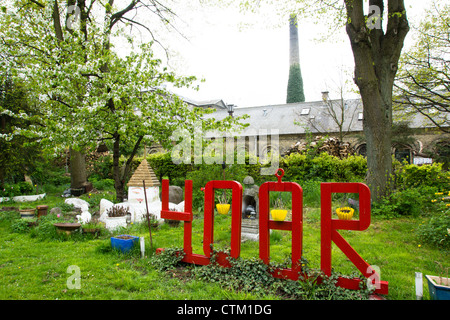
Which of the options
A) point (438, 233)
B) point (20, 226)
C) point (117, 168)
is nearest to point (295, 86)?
point (117, 168)

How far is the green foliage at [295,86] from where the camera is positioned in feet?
125

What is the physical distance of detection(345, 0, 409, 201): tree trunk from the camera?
7.84 metres

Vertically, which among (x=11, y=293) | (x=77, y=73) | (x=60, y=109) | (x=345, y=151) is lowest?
(x=11, y=293)

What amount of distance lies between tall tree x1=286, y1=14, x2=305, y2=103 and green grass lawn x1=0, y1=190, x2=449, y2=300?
33346 mm

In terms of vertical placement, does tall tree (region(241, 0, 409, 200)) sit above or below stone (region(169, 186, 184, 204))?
above

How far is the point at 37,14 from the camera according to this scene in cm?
940

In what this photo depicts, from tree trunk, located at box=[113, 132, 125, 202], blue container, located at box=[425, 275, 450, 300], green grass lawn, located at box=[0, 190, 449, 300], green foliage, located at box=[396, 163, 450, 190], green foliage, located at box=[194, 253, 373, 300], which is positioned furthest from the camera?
tree trunk, located at box=[113, 132, 125, 202]

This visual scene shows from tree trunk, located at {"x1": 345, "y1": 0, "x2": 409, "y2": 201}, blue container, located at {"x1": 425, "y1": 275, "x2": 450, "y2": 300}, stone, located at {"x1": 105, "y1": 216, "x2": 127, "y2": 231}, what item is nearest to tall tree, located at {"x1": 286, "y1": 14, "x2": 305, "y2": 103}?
tree trunk, located at {"x1": 345, "y1": 0, "x2": 409, "y2": 201}

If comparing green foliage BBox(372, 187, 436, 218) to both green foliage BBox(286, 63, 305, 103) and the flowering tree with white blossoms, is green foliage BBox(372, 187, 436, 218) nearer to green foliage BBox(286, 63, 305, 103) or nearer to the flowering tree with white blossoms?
the flowering tree with white blossoms

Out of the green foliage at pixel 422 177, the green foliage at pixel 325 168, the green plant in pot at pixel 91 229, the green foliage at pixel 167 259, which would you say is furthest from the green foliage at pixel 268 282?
the green foliage at pixel 325 168
